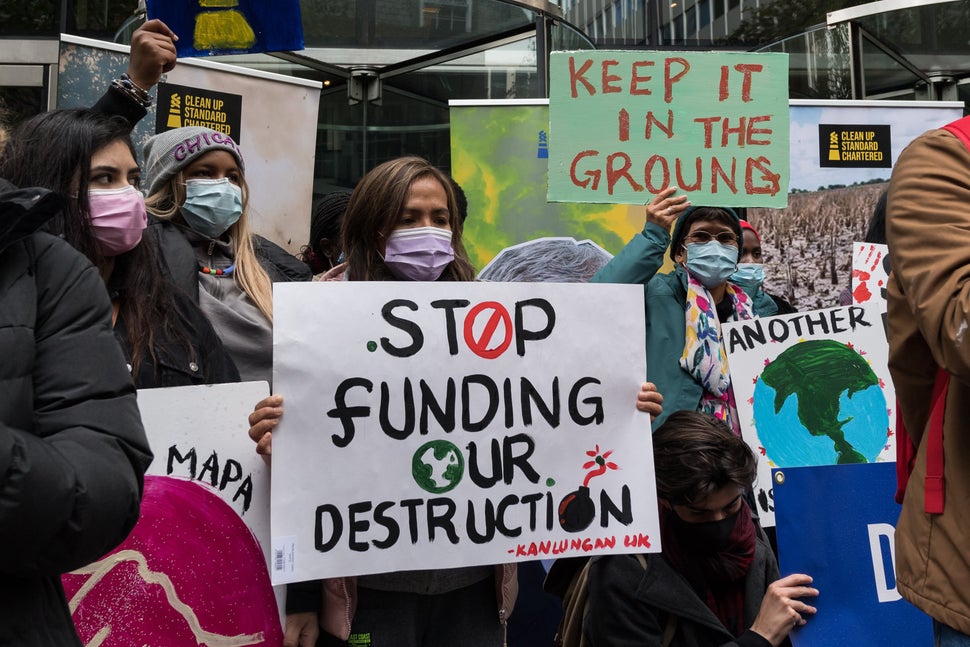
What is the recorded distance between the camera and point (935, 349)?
157 cm

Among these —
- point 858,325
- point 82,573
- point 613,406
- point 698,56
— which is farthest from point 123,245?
point 858,325

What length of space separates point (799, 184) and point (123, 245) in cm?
359

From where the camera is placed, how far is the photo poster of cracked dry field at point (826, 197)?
5031 mm

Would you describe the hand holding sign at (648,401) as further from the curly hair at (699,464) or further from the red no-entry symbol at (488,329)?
the red no-entry symbol at (488,329)

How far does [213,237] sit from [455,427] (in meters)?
1.17

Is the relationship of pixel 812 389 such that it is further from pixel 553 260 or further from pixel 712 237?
pixel 553 260

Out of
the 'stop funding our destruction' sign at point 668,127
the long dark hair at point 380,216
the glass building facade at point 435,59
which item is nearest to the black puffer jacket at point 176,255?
the long dark hair at point 380,216

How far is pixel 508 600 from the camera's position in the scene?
8.00 feet

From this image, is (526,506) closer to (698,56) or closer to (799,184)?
(698,56)

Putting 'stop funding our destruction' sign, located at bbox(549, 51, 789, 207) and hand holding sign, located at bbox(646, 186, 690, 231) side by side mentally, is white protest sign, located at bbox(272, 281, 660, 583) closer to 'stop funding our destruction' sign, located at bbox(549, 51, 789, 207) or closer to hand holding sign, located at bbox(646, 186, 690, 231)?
hand holding sign, located at bbox(646, 186, 690, 231)

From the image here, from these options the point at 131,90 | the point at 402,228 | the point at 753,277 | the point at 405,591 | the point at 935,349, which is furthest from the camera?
the point at 753,277

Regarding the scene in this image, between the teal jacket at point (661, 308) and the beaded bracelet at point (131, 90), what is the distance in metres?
1.50

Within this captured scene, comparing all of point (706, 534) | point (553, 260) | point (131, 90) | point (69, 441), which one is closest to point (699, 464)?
point (706, 534)

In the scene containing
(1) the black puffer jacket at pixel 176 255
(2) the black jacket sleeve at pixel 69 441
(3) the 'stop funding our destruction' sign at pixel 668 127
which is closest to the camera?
(2) the black jacket sleeve at pixel 69 441
